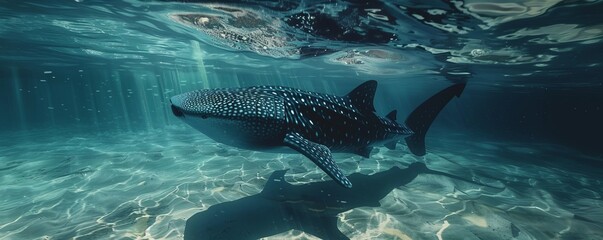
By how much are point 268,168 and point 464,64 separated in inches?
622

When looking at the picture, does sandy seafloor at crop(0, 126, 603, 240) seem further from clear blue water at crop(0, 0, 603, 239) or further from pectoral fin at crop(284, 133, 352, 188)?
pectoral fin at crop(284, 133, 352, 188)

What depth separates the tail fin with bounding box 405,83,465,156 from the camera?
8.30 metres

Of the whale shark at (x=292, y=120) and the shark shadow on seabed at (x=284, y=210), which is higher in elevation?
the whale shark at (x=292, y=120)

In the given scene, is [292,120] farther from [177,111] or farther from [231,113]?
[177,111]

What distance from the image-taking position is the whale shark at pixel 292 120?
15.4 ft

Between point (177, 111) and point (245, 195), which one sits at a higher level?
point (177, 111)

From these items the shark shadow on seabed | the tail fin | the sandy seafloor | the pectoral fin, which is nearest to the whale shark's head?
the pectoral fin

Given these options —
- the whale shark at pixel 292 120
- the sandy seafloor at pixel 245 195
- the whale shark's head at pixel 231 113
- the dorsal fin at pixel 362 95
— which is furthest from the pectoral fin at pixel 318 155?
the dorsal fin at pixel 362 95

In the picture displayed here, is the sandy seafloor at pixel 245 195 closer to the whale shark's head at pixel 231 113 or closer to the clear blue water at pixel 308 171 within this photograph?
the clear blue water at pixel 308 171

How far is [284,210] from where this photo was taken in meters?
6.64

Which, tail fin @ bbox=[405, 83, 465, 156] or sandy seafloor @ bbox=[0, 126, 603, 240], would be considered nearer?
sandy seafloor @ bbox=[0, 126, 603, 240]

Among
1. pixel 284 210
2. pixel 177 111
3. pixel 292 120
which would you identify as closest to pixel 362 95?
pixel 292 120

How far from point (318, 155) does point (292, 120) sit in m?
0.98

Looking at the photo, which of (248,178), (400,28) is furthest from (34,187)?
(400,28)
